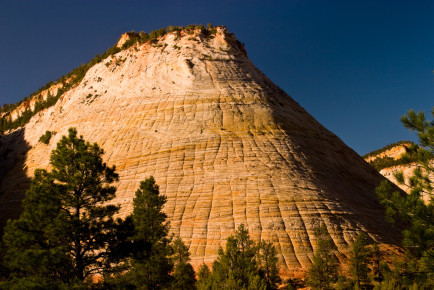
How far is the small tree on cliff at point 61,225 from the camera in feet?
42.2

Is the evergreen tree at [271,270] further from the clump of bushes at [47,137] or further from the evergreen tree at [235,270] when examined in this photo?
the clump of bushes at [47,137]

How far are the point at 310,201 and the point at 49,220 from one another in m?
17.9

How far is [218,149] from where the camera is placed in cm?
3034

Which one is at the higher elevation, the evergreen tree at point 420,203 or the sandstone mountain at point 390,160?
the sandstone mountain at point 390,160

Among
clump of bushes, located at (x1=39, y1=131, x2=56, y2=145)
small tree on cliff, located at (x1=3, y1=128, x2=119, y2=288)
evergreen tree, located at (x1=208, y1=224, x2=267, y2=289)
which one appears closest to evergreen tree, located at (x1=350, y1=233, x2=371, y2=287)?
evergreen tree, located at (x1=208, y1=224, x2=267, y2=289)

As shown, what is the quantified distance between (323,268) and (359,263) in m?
2.33

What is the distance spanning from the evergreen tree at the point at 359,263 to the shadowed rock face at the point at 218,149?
5.19ft

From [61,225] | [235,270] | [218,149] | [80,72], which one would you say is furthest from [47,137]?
[235,270]

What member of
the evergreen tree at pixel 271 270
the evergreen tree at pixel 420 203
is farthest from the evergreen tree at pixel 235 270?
the evergreen tree at pixel 420 203

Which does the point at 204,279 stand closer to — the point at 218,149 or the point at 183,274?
the point at 183,274

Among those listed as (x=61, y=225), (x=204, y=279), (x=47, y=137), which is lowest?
(x=204, y=279)

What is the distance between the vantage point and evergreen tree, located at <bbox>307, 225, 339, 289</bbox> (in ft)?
61.4

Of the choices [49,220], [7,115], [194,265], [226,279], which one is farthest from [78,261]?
[7,115]

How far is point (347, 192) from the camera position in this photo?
2934cm
